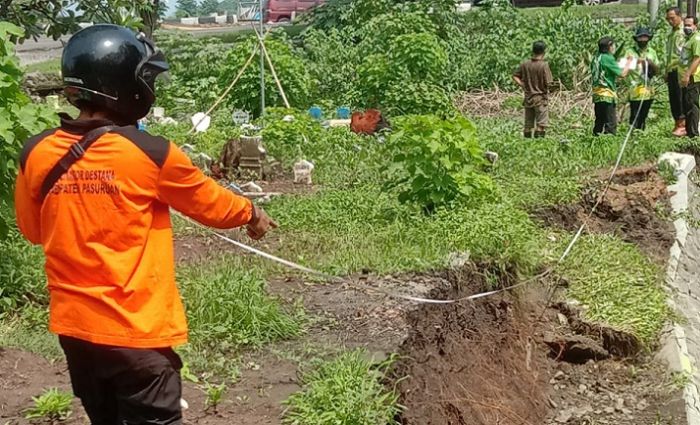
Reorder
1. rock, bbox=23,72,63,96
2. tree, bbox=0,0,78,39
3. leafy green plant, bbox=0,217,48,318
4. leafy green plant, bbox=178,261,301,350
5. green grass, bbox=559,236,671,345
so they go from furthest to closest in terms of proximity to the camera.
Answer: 1. rock, bbox=23,72,63,96
2. green grass, bbox=559,236,671,345
3. tree, bbox=0,0,78,39
4. leafy green plant, bbox=0,217,48,318
5. leafy green plant, bbox=178,261,301,350

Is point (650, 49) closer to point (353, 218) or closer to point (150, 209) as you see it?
point (353, 218)

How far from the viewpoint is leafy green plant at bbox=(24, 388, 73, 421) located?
4898mm

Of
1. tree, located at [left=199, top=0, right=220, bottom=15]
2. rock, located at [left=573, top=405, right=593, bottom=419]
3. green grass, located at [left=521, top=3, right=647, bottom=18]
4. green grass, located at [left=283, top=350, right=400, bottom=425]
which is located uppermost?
green grass, located at [left=283, top=350, right=400, bottom=425]

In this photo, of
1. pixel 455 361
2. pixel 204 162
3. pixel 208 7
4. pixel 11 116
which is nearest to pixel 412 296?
pixel 455 361

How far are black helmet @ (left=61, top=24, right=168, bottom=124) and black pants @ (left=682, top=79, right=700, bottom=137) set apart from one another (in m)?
11.0

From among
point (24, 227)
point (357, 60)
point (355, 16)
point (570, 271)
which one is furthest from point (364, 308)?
point (355, 16)

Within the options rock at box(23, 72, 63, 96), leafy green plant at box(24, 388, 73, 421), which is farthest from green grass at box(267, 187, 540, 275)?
rock at box(23, 72, 63, 96)

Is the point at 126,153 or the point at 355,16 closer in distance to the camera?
the point at 126,153

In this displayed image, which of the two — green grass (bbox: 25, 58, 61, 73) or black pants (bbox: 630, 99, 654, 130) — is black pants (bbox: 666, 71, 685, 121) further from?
green grass (bbox: 25, 58, 61, 73)

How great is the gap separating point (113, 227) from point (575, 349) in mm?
4715

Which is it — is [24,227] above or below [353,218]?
above

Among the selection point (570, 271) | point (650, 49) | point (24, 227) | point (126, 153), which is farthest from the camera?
point (650, 49)

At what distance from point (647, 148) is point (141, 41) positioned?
969 centimetres

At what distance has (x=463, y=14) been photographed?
2136 cm
